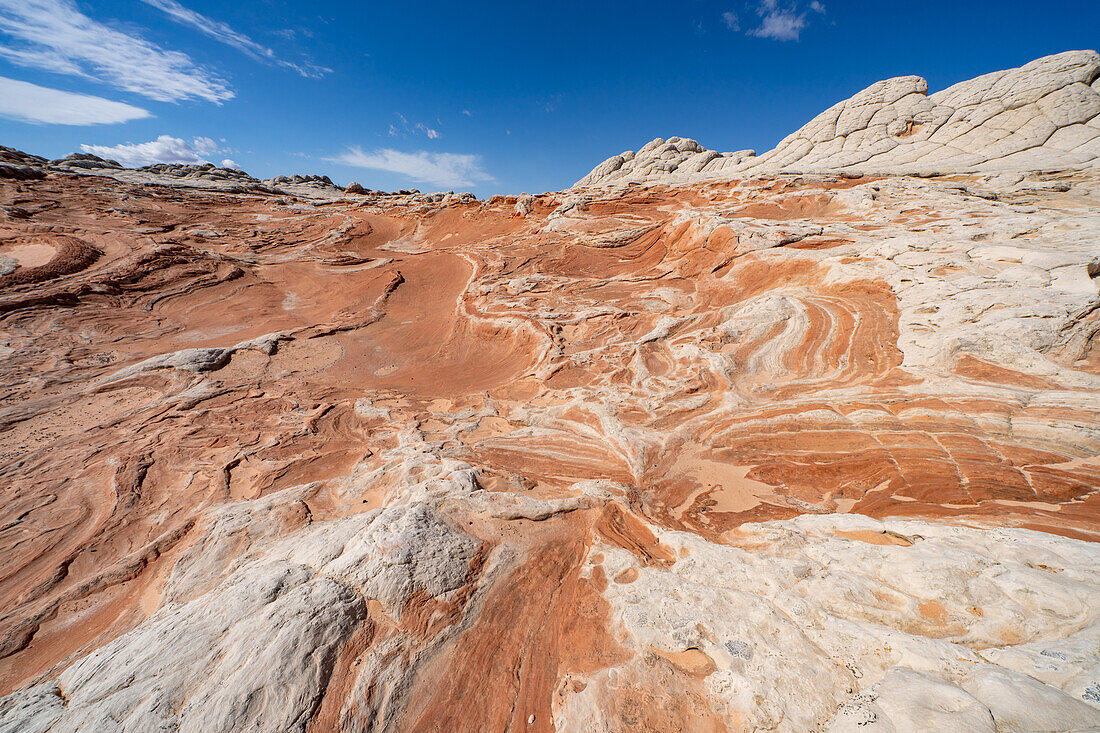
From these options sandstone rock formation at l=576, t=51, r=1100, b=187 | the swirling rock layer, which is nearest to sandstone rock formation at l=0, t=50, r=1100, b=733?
the swirling rock layer

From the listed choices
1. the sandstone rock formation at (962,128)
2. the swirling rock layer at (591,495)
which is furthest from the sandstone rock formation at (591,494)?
the sandstone rock formation at (962,128)

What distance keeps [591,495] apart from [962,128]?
29.4 m

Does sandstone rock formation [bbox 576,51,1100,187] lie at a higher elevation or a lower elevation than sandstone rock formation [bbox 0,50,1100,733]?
higher

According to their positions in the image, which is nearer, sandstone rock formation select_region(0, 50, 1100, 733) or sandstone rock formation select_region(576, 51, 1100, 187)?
sandstone rock formation select_region(0, 50, 1100, 733)

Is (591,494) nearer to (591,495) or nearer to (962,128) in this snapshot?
(591,495)

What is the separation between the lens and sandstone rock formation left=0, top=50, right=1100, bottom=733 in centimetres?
262

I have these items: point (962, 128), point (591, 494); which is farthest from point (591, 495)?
point (962, 128)

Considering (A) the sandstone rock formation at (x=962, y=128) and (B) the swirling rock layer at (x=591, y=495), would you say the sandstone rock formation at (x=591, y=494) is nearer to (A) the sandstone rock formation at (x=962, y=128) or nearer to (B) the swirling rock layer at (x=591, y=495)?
(B) the swirling rock layer at (x=591, y=495)

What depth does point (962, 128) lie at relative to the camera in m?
20.0

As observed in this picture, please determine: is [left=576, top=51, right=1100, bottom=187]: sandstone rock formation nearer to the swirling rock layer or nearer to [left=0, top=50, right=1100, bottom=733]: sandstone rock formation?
[left=0, top=50, right=1100, bottom=733]: sandstone rock formation

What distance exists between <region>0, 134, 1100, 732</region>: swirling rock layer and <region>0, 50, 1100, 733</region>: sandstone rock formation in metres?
0.03

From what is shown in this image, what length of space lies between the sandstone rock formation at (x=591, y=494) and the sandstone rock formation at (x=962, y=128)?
23.9 ft

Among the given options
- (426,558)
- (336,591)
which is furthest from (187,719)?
(426,558)

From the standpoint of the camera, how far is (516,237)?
19.3 m
